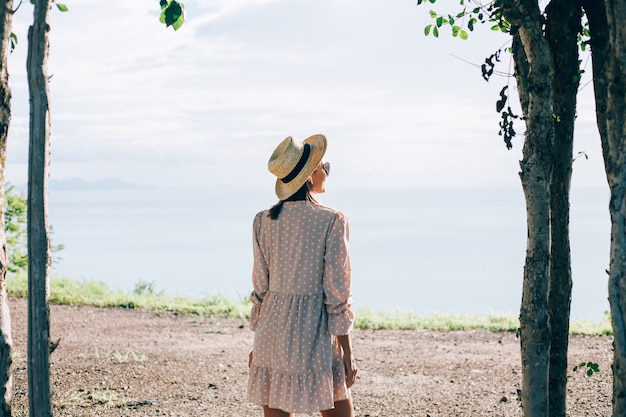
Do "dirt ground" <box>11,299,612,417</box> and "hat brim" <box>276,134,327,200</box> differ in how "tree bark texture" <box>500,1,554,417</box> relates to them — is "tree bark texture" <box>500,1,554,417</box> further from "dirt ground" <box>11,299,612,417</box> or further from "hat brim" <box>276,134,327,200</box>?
"dirt ground" <box>11,299,612,417</box>

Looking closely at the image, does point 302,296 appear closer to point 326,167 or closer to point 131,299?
point 326,167

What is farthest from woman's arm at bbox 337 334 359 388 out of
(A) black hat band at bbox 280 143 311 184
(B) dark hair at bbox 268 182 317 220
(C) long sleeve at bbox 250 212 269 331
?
(A) black hat band at bbox 280 143 311 184

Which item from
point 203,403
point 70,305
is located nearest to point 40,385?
point 203,403

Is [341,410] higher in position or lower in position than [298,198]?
lower

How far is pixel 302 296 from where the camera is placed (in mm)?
4508

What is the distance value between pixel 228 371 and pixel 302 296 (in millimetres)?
4121

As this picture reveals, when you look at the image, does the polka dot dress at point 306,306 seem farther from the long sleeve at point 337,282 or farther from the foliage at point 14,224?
the foliage at point 14,224

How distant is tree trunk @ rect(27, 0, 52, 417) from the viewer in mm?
4789

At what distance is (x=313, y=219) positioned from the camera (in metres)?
4.45

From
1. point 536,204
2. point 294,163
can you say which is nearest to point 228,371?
point 294,163

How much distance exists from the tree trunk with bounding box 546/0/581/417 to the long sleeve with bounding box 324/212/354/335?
189 centimetres

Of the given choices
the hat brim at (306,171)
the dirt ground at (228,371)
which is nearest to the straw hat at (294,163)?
the hat brim at (306,171)

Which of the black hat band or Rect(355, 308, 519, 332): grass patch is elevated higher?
the black hat band

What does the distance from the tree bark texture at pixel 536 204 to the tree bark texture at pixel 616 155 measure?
356 millimetres
